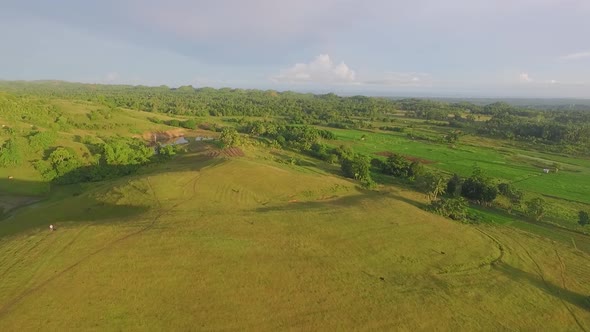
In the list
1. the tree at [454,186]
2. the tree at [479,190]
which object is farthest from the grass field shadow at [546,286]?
the tree at [454,186]

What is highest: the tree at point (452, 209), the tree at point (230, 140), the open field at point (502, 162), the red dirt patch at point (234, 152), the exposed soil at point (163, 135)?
the tree at point (230, 140)

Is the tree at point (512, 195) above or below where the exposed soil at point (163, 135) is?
below

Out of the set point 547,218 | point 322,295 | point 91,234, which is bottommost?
point 547,218

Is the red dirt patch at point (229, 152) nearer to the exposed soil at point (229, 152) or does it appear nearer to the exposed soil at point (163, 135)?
the exposed soil at point (229, 152)

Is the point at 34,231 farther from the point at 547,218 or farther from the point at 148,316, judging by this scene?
the point at 547,218

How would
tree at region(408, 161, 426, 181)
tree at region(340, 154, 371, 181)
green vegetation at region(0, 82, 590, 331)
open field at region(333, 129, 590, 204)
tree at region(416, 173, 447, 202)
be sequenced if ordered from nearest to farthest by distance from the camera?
1. green vegetation at region(0, 82, 590, 331)
2. tree at region(416, 173, 447, 202)
3. tree at region(340, 154, 371, 181)
4. open field at region(333, 129, 590, 204)
5. tree at region(408, 161, 426, 181)

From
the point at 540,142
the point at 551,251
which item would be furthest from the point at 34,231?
the point at 540,142

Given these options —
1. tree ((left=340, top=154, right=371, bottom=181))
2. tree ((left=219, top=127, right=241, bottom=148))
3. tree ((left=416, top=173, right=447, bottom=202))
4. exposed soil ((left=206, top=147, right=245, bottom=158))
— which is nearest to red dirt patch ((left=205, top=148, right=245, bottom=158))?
exposed soil ((left=206, top=147, right=245, bottom=158))

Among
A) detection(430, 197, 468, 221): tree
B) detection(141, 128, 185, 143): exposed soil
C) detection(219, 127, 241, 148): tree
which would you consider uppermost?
detection(219, 127, 241, 148): tree

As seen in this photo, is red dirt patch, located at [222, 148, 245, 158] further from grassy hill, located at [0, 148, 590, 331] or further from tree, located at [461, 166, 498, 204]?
tree, located at [461, 166, 498, 204]
